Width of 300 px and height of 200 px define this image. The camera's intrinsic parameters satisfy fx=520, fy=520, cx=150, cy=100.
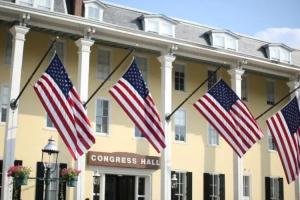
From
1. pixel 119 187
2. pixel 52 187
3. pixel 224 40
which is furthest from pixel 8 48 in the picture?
pixel 224 40

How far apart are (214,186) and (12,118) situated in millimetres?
11277

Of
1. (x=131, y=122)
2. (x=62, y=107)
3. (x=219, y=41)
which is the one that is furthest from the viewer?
(x=219, y=41)

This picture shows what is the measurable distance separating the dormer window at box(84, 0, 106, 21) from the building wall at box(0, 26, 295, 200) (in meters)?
1.50

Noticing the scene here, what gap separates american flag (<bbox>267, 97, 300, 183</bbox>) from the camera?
20406 mm

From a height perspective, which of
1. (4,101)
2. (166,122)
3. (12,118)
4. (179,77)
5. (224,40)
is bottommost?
(12,118)

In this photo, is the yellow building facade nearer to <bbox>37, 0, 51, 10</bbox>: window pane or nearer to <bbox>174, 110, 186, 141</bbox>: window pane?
<bbox>174, 110, 186, 141</bbox>: window pane

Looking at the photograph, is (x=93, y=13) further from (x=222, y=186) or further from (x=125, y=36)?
(x=222, y=186)

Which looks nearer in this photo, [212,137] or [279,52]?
[212,137]

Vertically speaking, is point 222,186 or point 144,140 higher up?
point 144,140

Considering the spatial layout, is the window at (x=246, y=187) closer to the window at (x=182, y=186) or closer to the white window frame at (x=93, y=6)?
the window at (x=182, y=186)

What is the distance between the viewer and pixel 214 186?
26.0 m

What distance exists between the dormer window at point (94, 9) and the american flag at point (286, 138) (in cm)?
866

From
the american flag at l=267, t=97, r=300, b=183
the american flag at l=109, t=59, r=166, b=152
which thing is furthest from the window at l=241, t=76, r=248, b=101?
the american flag at l=109, t=59, r=166, b=152

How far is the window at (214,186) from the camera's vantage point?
2544cm
